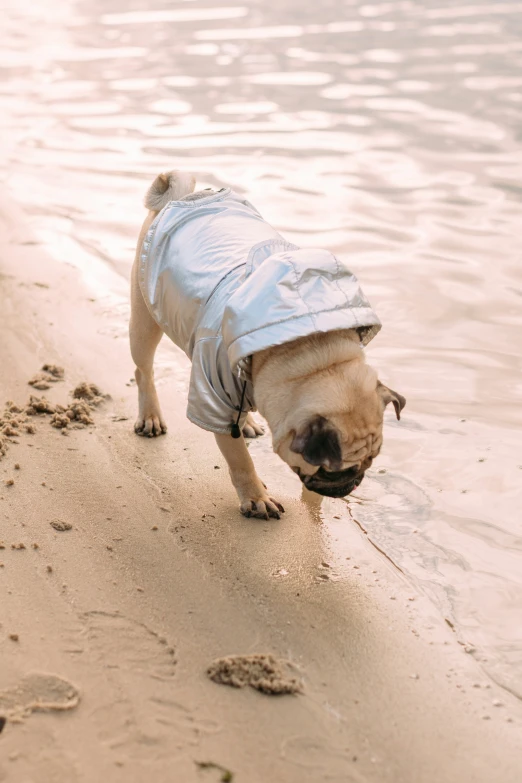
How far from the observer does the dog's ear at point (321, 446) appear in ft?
11.4

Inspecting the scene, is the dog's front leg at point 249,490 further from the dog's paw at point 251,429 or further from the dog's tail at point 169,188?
the dog's tail at point 169,188

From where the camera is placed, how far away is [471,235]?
7746mm

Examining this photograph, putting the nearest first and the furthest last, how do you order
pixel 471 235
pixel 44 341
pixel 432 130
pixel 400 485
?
pixel 400 485 → pixel 44 341 → pixel 471 235 → pixel 432 130

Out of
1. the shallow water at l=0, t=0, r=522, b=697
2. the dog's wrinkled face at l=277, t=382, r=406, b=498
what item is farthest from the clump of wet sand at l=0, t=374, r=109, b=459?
the dog's wrinkled face at l=277, t=382, r=406, b=498

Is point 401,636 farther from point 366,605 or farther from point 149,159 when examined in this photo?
point 149,159

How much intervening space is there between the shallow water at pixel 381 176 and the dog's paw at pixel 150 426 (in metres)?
0.60

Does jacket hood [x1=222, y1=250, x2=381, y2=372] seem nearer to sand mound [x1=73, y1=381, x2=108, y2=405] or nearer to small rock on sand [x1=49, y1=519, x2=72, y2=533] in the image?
small rock on sand [x1=49, y1=519, x2=72, y2=533]

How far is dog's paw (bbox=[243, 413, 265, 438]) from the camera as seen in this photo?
528 centimetres

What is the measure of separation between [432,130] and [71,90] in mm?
5464

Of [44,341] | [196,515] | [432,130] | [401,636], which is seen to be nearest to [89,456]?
[196,515]

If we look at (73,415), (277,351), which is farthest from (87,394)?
(277,351)

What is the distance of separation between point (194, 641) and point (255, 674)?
0.30 metres

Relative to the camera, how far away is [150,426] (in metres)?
5.21

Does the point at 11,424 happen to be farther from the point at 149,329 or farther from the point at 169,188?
the point at 169,188
